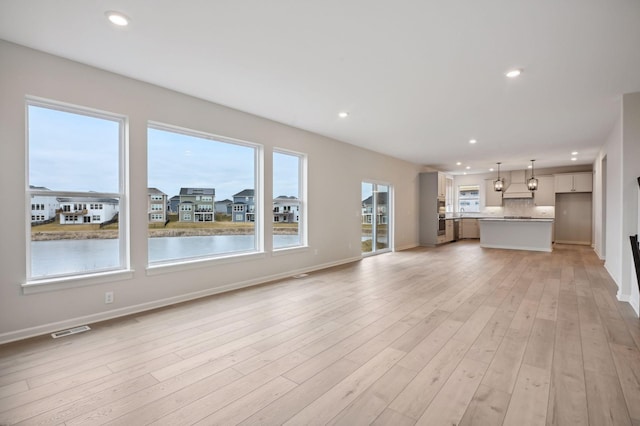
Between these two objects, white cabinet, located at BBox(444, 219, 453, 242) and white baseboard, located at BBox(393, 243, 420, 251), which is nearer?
white baseboard, located at BBox(393, 243, 420, 251)

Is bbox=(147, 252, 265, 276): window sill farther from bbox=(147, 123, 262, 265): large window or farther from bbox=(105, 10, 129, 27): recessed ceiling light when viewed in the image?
bbox=(105, 10, 129, 27): recessed ceiling light

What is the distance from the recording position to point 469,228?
41.5ft

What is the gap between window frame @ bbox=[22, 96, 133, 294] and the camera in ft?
9.91

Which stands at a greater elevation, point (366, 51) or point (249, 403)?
point (366, 51)

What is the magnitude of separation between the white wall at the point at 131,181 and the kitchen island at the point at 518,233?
251 inches

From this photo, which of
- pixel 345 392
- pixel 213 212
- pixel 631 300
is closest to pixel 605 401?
pixel 345 392

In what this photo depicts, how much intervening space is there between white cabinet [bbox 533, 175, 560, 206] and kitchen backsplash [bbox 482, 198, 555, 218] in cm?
18

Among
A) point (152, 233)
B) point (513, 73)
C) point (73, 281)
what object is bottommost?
point (73, 281)

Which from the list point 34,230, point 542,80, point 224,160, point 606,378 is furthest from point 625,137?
point 34,230

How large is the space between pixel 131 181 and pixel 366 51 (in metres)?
3.04

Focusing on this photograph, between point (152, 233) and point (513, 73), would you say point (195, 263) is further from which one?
point (513, 73)

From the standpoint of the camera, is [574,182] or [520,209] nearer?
[574,182]

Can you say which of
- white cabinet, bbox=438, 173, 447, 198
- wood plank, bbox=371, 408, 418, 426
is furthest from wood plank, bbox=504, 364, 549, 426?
white cabinet, bbox=438, 173, 447, 198

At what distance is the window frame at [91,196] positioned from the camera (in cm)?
302
